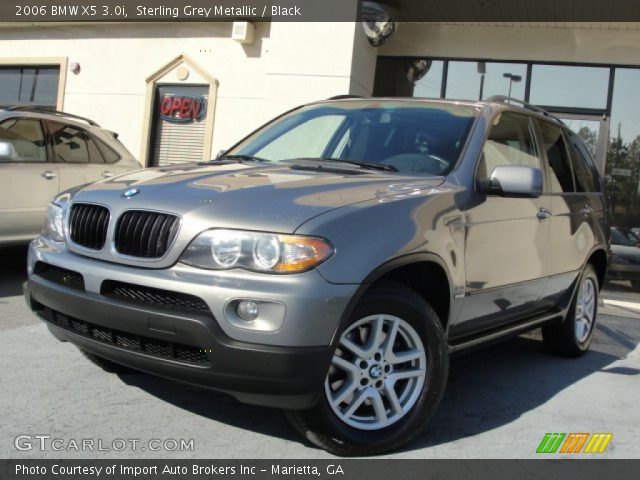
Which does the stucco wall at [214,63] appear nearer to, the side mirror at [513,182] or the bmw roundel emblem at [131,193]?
the side mirror at [513,182]

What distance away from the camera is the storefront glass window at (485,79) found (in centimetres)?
1042

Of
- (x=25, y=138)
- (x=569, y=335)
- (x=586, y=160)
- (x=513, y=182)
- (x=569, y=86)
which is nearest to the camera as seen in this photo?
(x=513, y=182)

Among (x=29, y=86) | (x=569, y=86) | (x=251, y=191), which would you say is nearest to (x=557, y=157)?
(x=251, y=191)

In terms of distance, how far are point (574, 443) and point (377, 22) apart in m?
7.91

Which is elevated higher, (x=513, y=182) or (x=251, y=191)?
(x=513, y=182)

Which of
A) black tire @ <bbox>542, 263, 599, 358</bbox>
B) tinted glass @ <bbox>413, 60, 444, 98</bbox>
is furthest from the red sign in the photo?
black tire @ <bbox>542, 263, 599, 358</bbox>

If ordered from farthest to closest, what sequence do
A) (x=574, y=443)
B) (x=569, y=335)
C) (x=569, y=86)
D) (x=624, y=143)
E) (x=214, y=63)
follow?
(x=214, y=63), (x=569, y=86), (x=624, y=143), (x=569, y=335), (x=574, y=443)

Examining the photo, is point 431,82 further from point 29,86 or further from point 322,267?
point 322,267

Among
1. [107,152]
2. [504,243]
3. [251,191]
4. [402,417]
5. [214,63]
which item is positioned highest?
[214,63]

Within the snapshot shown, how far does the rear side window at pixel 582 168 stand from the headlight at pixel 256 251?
10.1 feet

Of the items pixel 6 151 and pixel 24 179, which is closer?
pixel 6 151

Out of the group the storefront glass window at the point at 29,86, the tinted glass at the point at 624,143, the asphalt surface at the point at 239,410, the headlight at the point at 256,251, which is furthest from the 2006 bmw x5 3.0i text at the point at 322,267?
the storefront glass window at the point at 29,86

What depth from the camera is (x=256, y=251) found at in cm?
252

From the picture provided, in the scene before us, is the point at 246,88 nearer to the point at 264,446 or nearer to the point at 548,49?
the point at 548,49
